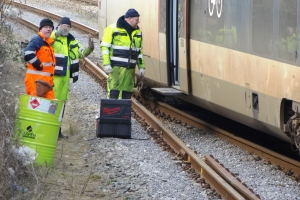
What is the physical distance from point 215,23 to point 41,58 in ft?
8.14

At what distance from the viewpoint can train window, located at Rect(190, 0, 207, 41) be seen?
1130 cm

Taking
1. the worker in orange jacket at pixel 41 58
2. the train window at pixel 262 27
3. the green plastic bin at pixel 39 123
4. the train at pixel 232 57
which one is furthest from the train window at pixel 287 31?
the worker in orange jacket at pixel 41 58

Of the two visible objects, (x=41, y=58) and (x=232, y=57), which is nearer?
(x=41, y=58)

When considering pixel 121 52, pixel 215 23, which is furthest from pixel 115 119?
pixel 215 23

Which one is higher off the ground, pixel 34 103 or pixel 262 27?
pixel 262 27

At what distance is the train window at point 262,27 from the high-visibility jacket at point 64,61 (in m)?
2.76

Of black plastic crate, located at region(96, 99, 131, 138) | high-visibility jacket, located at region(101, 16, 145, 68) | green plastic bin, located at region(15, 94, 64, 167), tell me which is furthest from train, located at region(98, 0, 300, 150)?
green plastic bin, located at region(15, 94, 64, 167)

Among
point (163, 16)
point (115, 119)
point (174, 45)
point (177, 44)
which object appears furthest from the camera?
point (163, 16)

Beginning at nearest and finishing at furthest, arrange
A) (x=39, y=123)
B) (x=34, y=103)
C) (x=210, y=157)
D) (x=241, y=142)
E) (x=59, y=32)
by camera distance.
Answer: (x=34, y=103) < (x=39, y=123) < (x=210, y=157) < (x=59, y=32) < (x=241, y=142)

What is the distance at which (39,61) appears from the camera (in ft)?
32.5

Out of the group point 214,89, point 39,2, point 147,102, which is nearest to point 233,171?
point 214,89

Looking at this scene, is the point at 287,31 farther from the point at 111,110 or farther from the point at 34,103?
the point at 111,110

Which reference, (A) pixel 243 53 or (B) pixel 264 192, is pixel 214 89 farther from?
(B) pixel 264 192

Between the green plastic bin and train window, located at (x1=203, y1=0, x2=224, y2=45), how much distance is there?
2784mm
